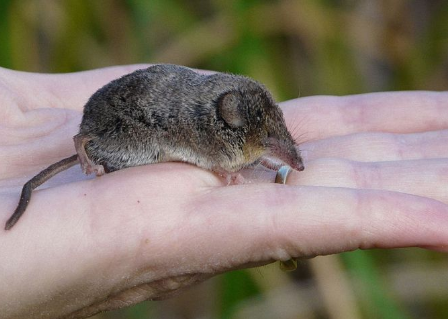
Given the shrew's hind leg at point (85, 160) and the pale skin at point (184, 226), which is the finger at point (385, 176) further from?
the shrew's hind leg at point (85, 160)

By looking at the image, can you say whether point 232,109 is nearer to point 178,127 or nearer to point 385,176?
point 178,127

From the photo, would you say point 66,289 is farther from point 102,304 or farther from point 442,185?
point 442,185

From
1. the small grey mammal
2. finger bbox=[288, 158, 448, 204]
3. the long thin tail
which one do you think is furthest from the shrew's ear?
the long thin tail

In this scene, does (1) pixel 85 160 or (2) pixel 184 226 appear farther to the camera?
(1) pixel 85 160

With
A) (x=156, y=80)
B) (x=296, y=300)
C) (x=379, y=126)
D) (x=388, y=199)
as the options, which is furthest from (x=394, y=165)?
(x=296, y=300)

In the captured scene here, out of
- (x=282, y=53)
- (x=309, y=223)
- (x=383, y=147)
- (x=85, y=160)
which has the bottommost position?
(x=282, y=53)

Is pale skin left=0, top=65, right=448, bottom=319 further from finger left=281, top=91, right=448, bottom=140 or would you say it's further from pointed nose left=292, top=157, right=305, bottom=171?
finger left=281, top=91, right=448, bottom=140

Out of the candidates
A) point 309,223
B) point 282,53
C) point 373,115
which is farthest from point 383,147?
point 282,53

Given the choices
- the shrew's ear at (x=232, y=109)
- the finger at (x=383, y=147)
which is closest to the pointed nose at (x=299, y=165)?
the finger at (x=383, y=147)
